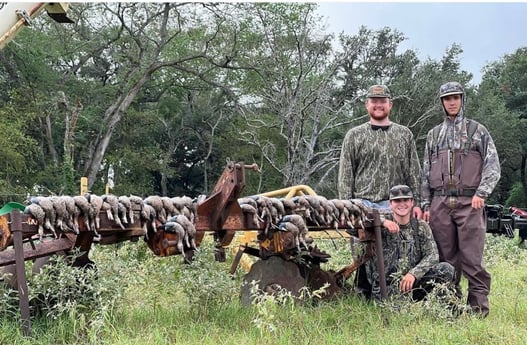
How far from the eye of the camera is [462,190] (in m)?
5.64

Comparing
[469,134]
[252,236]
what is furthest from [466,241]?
[252,236]

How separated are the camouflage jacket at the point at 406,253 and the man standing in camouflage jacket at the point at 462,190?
0.23 m

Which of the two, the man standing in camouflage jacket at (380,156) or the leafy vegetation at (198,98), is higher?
the leafy vegetation at (198,98)

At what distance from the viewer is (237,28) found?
3000 cm

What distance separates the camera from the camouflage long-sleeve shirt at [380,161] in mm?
6047

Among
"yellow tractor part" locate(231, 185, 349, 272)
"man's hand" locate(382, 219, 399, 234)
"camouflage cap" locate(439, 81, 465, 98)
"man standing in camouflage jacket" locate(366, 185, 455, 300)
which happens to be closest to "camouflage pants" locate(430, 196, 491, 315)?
"man standing in camouflage jacket" locate(366, 185, 455, 300)

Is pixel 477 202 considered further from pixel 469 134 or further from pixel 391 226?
pixel 391 226

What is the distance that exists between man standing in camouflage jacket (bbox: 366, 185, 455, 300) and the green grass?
0.29 metres

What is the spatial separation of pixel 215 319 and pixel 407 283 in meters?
1.67

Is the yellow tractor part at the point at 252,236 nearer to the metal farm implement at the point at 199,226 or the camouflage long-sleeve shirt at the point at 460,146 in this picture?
the camouflage long-sleeve shirt at the point at 460,146

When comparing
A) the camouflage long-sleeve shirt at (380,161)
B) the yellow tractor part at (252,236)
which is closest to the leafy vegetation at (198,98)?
the yellow tractor part at (252,236)

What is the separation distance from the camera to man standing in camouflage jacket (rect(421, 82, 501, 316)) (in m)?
5.56

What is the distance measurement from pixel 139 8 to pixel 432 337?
28.1 metres

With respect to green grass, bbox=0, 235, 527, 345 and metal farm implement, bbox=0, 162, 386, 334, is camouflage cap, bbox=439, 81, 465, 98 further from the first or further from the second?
green grass, bbox=0, 235, 527, 345
